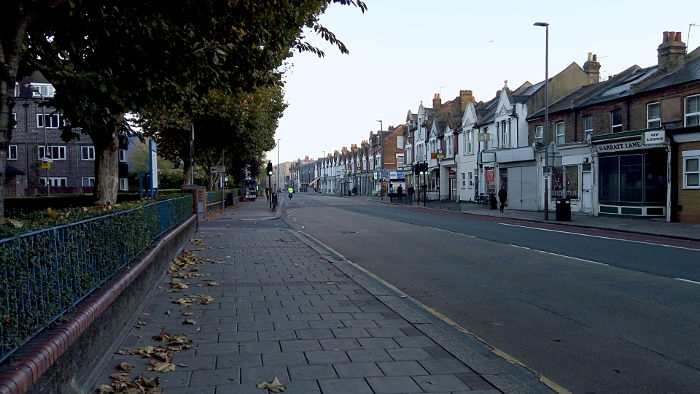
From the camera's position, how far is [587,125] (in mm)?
31141

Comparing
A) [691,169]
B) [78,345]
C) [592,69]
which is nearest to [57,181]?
[592,69]

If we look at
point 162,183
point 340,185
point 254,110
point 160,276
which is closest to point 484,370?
point 160,276

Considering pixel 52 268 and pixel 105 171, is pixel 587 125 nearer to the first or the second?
pixel 105 171

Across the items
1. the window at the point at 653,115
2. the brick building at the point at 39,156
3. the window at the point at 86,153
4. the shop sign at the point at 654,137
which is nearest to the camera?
the shop sign at the point at 654,137

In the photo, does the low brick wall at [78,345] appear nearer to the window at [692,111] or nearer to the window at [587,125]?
the window at [692,111]

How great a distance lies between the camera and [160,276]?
9.38 meters

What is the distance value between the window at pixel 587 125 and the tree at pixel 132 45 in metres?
25.1

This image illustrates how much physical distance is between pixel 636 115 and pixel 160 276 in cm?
2559

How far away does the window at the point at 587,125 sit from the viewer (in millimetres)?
30812

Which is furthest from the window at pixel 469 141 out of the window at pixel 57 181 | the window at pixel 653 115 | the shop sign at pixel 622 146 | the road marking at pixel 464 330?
the road marking at pixel 464 330

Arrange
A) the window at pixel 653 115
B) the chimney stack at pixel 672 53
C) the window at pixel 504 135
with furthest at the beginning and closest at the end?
the window at pixel 504 135
the chimney stack at pixel 672 53
the window at pixel 653 115

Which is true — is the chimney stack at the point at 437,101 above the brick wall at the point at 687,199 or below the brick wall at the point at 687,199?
above

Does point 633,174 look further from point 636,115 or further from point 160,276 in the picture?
point 160,276

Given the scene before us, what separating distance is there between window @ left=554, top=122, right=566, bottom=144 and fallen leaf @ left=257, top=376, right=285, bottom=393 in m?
32.3
